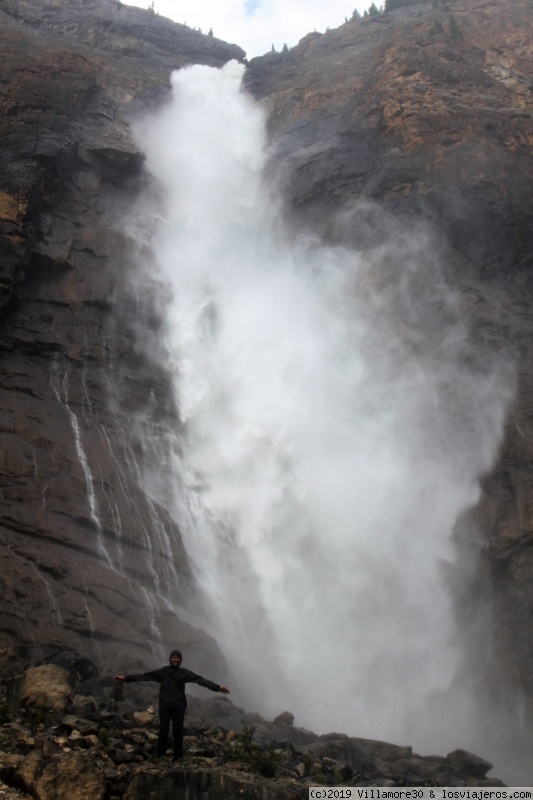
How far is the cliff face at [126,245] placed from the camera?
20.0 m

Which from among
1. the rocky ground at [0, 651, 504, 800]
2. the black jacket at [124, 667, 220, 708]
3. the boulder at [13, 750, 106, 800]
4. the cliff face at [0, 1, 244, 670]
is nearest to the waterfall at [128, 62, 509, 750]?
the cliff face at [0, 1, 244, 670]

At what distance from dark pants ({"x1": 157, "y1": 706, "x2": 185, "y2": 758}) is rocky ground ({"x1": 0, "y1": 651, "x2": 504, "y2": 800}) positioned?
158 mm

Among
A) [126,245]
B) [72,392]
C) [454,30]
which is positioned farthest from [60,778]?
[454,30]

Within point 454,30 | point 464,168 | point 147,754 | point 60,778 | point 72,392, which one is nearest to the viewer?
point 60,778

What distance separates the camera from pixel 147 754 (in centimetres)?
1029

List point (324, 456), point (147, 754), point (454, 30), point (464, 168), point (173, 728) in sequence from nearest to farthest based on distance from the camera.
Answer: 1. point (173, 728)
2. point (147, 754)
3. point (324, 456)
4. point (464, 168)
5. point (454, 30)

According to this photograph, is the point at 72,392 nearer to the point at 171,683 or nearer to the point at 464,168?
the point at 171,683

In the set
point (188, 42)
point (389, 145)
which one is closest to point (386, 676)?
point (389, 145)

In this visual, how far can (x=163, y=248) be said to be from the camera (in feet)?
116

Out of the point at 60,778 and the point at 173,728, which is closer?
the point at 60,778

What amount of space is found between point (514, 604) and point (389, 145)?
2600 cm

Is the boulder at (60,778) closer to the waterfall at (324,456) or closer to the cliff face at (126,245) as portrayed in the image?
the cliff face at (126,245)

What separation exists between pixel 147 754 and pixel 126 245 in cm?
2574

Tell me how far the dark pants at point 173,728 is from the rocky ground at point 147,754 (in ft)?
0.52
